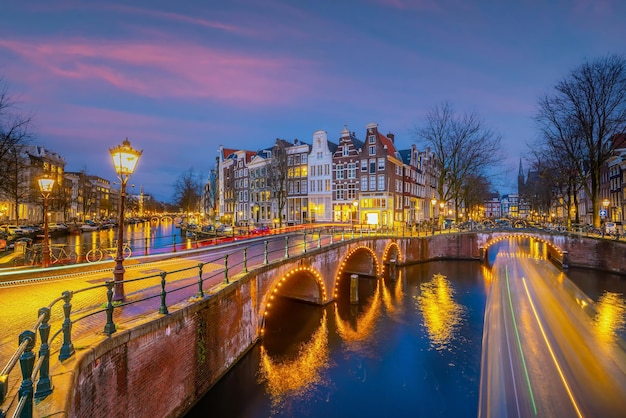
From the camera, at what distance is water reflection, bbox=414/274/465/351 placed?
16.0 meters

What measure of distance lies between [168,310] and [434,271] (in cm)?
2851

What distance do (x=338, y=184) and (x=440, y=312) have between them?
31.7 meters

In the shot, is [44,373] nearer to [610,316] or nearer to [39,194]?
[610,316]

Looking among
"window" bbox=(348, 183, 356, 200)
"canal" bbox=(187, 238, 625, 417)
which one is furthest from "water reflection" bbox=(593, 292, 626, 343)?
"window" bbox=(348, 183, 356, 200)

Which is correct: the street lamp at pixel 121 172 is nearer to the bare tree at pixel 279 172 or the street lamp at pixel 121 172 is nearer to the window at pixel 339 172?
the bare tree at pixel 279 172

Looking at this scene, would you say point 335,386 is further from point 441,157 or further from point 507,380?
point 441,157

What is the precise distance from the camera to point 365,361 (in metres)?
13.7

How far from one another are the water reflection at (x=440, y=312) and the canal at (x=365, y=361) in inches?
2.3

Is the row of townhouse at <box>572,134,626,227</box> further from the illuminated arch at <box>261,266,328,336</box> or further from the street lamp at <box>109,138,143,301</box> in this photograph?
the street lamp at <box>109,138,143,301</box>

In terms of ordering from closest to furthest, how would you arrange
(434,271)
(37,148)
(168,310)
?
(168,310)
(434,271)
(37,148)

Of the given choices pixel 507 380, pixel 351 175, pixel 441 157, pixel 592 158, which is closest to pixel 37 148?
pixel 351 175

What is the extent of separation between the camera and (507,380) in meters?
11.7

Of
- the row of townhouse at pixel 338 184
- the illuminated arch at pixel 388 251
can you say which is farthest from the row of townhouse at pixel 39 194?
the illuminated arch at pixel 388 251

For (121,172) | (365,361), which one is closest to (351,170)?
(365,361)
